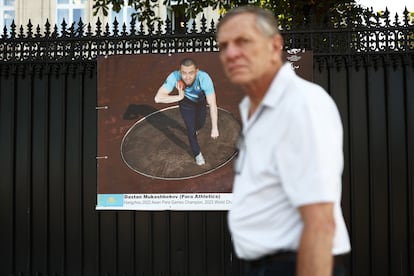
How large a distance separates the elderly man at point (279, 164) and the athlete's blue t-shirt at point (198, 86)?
3.52m

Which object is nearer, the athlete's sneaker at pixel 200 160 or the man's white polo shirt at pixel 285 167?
the man's white polo shirt at pixel 285 167

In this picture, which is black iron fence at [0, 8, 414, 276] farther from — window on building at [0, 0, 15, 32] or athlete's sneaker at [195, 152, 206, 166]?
window on building at [0, 0, 15, 32]

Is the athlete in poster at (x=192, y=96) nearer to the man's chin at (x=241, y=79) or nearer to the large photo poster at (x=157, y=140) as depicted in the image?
the large photo poster at (x=157, y=140)

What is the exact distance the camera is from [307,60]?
17.2ft

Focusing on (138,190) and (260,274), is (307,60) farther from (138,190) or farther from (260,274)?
(260,274)

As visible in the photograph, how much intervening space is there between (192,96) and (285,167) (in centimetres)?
390

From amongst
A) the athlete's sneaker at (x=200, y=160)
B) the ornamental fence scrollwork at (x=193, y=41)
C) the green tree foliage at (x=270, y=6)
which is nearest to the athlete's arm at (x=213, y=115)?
the athlete's sneaker at (x=200, y=160)

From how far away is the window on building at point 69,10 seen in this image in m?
18.3

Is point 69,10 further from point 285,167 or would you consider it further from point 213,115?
point 285,167

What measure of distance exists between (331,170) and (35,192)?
4752 mm

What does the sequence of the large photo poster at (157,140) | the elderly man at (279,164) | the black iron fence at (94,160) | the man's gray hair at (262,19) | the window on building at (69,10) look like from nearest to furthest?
1. the elderly man at (279,164)
2. the man's gray hair at (262,19)
3. the black iron fence at (94,160)
4. the large photo poster at (157,140)
5. the window on building at (69,10)

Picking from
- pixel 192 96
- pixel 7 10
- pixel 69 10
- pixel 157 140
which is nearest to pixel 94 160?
pixel 157 140

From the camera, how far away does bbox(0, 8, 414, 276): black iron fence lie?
204 inches

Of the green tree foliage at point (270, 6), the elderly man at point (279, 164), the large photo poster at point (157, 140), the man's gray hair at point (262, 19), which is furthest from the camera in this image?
the green tree foliage at point (270, 6)
